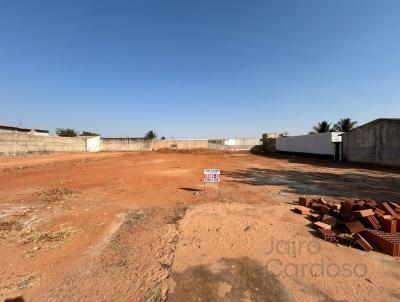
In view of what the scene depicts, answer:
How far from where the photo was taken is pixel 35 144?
27.7m

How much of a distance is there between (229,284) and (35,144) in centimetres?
3173

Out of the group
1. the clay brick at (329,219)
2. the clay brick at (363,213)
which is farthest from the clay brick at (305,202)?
the clay brick at (363,213)

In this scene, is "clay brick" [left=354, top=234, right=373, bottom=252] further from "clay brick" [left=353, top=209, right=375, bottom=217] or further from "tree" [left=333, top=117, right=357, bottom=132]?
"tree" [left=333, top=117, right=357, bottom=132]

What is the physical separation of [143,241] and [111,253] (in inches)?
22.6

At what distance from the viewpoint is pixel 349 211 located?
15.5 ft

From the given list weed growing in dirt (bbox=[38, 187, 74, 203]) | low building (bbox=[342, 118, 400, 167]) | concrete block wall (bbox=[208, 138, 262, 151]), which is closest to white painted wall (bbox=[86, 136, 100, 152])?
concrete block wall (bbox=[208, 138, 262, 151])

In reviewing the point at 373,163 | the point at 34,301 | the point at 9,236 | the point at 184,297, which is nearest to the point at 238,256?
the point at 184,297

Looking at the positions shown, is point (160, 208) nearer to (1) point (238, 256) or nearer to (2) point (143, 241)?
(2) point (143, 241)

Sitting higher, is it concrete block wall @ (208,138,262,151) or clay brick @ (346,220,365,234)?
concrete block wall @ (208,138,262,151)

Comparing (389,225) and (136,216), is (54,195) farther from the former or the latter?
(389,225)

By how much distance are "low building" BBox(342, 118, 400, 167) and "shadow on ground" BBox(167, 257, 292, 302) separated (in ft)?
51.8

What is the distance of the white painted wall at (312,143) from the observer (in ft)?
66.5

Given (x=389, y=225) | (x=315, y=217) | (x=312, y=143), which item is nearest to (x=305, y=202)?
(x=315, y=217)

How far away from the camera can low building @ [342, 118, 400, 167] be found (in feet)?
47.7
